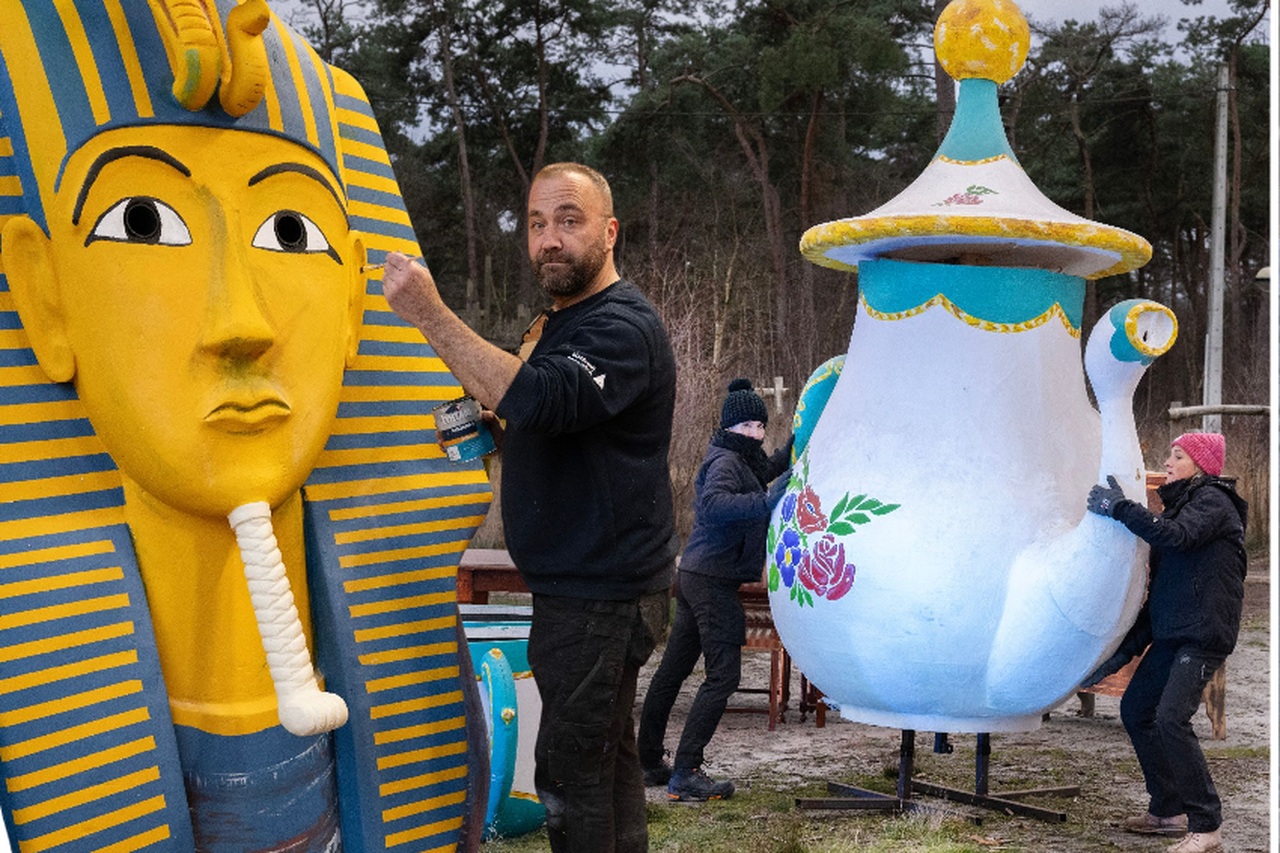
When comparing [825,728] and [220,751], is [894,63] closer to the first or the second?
[825,728]

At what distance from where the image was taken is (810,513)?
4387mm

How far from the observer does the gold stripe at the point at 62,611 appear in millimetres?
2238

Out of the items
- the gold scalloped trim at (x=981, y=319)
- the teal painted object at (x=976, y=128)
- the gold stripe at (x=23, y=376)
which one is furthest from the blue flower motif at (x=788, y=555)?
the gold stripe at (x=23, y=376)

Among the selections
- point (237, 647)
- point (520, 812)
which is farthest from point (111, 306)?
point (520, 812)

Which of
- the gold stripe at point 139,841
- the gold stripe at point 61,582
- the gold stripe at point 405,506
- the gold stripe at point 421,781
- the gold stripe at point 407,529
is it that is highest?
the gold stripe at point 405,506

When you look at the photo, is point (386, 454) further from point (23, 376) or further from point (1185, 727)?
point (1185, 727)

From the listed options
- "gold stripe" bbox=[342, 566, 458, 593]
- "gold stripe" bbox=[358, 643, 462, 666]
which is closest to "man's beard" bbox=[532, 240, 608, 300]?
"gold stripe" bbox=[342, 566, 458, 593]

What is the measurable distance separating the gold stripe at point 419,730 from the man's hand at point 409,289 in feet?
2.56

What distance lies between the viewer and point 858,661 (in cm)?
423

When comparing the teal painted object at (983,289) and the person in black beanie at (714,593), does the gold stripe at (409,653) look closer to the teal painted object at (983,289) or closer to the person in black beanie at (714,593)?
the teal painted object at (983,289)

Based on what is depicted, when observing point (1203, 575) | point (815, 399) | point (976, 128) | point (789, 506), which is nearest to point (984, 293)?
point (976, 128)

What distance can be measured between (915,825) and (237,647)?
2.84 meters

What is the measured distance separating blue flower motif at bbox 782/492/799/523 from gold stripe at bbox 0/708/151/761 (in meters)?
2.55

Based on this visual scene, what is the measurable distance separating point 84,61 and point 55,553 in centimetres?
84
